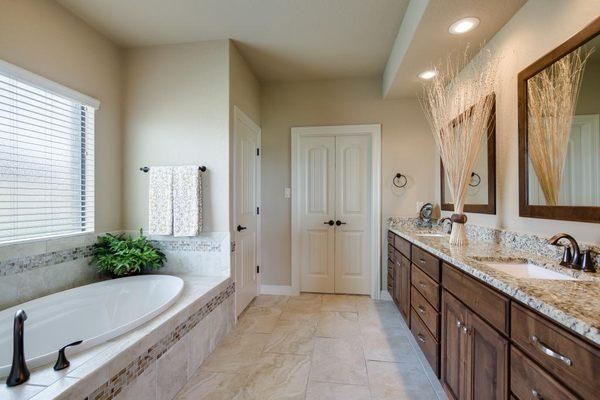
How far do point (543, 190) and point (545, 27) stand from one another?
0.87 meters

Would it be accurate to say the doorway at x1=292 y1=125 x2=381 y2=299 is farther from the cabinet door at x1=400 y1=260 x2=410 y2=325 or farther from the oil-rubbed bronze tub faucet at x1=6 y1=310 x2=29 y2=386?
the oil-rubbed bronze tub faucet at x1=6 y1=310 x2=29 y2=386

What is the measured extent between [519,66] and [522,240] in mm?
1044

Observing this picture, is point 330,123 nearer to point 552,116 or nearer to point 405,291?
point 405,291

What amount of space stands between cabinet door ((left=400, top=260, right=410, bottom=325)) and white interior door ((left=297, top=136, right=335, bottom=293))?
102 cm

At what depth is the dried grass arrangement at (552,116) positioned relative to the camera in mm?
1263

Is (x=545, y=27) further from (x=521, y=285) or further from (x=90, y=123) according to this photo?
(x=90, y=123)

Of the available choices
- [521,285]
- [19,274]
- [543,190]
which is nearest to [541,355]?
[521,285]

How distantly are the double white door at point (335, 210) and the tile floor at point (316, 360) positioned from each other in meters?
0.50

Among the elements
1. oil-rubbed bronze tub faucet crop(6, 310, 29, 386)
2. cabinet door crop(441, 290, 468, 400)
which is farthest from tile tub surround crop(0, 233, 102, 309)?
cabinet door crop(441, 290, 468, 400)

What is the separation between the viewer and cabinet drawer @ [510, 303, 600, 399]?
2.12 feet

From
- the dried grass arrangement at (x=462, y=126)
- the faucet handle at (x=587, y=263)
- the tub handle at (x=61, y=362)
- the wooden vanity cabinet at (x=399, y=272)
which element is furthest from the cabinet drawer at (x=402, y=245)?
the tub handle at (x=61, y=362)

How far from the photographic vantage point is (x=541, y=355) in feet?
2.63

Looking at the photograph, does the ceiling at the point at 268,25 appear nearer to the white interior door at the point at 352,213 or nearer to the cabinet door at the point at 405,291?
the white interior door at the point at 352,213

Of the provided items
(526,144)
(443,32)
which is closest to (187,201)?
(443,32)
